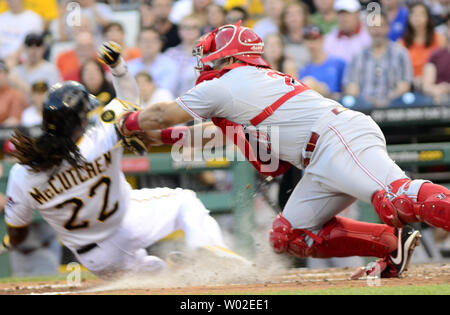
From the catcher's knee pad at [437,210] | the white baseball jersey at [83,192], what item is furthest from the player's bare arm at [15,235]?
the catcher's knee pad at [437,210]

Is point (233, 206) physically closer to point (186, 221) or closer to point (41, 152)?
point (186, 221)

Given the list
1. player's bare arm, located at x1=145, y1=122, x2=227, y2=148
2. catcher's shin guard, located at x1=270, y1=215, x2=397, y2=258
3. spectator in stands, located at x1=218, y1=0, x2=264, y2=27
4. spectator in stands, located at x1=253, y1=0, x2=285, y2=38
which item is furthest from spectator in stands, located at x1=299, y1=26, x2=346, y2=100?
catcher's shin guard, located at x1=270, y1=215, x2=397, y2=258

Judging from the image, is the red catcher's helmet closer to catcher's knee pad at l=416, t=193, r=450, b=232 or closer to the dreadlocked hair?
the dreadlocked hair

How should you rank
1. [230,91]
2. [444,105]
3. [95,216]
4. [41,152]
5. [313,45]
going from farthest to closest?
[313,45] → [444,105] → [95,216] → [41,152] → [230,91]

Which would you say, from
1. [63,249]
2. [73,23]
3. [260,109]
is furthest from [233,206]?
[73,23]

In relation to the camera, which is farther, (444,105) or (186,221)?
(444,105)

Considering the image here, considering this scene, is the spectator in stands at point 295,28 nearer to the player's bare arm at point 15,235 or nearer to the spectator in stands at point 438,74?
the spectator in stands at point 438,74

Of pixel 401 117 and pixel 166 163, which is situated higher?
pixel 401 117
